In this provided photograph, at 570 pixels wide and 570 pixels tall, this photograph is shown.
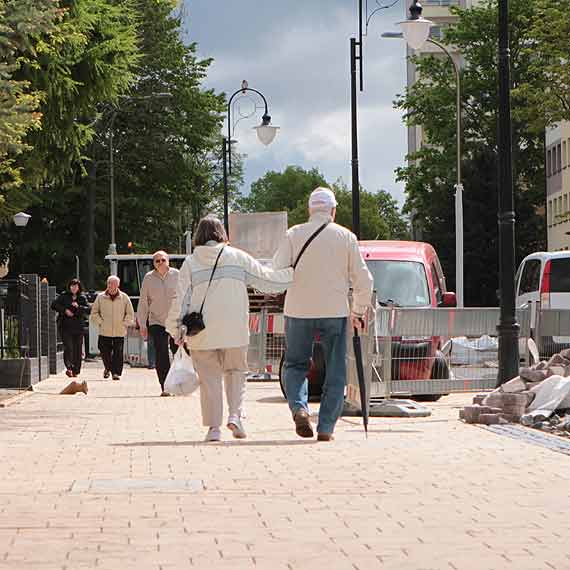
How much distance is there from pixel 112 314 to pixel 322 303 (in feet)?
50.6

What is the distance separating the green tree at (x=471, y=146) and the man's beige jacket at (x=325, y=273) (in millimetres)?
66763

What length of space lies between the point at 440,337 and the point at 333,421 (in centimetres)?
774

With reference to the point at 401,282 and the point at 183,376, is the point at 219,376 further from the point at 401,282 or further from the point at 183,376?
the point at 401,282

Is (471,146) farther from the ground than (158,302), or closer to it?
farther from the ground

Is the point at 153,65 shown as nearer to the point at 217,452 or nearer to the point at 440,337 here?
the point at 440,337

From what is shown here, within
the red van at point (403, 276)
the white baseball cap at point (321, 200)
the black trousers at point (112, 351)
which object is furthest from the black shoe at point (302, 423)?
the black trousers at point (112, 351)

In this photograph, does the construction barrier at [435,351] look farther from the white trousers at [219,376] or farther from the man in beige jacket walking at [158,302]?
the white trousers at [219,376]

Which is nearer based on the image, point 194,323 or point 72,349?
point 194,323

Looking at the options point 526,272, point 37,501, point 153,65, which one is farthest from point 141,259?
point 37,501

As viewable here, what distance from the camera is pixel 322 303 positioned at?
47.0 ft

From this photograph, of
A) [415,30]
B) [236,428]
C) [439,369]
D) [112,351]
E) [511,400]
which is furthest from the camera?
[415,30]

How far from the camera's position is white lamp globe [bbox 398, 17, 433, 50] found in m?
32.2

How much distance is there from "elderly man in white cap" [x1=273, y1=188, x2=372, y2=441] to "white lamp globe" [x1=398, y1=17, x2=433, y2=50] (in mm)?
18168

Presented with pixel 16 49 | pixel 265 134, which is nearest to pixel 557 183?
pixel 265 134
